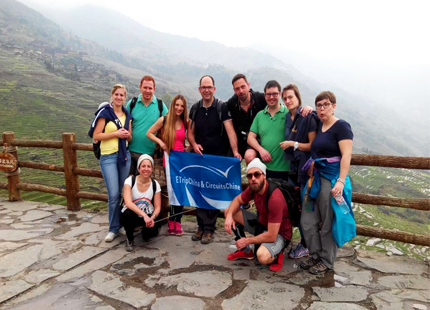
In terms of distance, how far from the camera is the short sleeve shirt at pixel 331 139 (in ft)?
11.3

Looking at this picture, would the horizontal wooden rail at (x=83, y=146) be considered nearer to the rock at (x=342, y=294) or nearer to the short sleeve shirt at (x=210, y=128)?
the short sleeve shirt at (x=210, y=128)

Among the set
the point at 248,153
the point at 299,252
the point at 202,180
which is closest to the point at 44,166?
the point at 202,180

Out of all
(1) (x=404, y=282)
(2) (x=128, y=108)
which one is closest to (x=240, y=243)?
(1) (x=404, y=282)

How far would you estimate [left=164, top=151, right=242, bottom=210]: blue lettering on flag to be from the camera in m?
4.68

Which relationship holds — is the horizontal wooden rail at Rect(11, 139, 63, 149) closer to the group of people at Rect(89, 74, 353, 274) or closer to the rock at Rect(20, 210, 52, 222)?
the rock at Rect(20, 210, 52, 222)

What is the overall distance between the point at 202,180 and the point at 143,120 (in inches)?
48.1

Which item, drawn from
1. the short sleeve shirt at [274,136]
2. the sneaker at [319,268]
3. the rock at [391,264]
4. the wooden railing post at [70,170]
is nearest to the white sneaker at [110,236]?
the wooden railing post at [70,170]

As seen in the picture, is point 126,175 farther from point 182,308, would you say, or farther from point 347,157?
point 347,157

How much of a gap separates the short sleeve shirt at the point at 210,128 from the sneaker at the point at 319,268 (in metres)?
1.93

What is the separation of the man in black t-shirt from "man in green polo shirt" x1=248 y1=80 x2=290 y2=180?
25cm

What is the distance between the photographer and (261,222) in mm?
3832

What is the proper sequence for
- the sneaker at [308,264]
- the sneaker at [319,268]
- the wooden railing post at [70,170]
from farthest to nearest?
the wooden railing post at [70,170] → the sneaker at [308,264] → the sneaker at [319,268]

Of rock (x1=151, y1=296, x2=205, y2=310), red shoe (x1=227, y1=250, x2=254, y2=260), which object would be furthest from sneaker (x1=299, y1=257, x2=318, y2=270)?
rock (x1=151, y1=296, x2=205, y2=310)

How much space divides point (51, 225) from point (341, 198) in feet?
14.7
